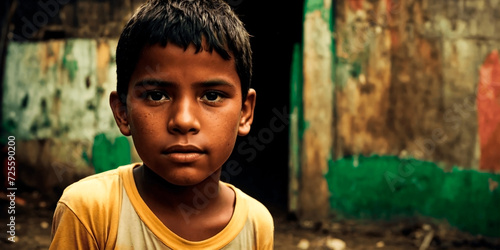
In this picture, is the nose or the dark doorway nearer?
the nose

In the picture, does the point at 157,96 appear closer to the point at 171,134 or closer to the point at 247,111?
the point at 171,134

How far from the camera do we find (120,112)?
150 centimetres

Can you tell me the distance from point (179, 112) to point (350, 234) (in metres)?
3.57

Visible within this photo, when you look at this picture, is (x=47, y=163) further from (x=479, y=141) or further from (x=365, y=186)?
(x=479, y=141)

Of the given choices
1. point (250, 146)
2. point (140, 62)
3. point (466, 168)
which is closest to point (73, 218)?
point (140, 62)

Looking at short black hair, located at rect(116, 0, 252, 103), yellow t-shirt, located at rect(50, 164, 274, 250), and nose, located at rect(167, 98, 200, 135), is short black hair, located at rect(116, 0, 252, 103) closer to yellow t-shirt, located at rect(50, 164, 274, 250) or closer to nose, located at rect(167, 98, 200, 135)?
nose, located at rect(167, 98, 200, 135)

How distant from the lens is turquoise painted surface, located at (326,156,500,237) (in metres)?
4.50

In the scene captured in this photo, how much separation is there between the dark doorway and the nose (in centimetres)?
549

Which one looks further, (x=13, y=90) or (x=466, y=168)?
(x=13, y=90)

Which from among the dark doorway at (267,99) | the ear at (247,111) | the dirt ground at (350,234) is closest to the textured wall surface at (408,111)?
the dirt ground at (350,234)

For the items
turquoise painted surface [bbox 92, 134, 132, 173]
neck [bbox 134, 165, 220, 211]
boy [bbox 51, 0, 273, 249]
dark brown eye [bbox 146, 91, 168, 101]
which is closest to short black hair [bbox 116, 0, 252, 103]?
boy [bbox 51, 0, 273, 249]

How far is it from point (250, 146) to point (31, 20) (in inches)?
178

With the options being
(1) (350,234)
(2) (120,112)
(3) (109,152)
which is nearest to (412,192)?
(1) (350,234)

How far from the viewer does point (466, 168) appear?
4.52 m
